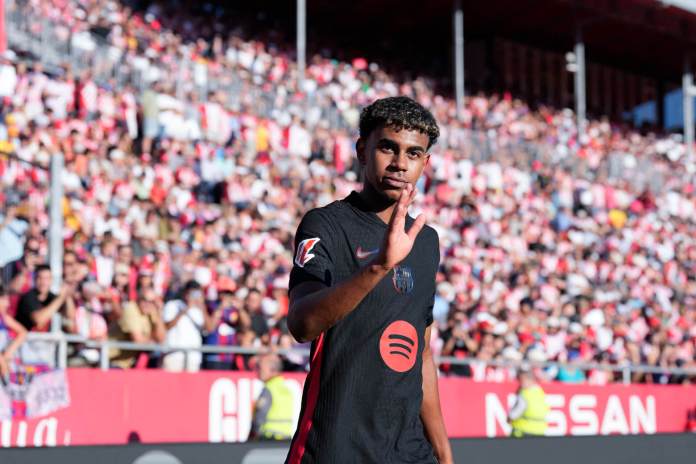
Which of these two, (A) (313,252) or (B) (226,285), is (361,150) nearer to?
(A) (313,252)

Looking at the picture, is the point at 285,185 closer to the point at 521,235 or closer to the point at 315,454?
the point at 521,235

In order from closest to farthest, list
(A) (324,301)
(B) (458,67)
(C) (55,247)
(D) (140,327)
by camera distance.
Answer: (A) (324,301) → (C) (55,247) → (D) (140,327) → (B) (458,67)

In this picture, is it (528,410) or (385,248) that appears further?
(528,410)

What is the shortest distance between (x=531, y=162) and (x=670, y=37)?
12472 mm

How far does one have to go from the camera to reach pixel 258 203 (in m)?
13.6

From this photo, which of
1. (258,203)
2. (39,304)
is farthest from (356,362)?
(258,203)

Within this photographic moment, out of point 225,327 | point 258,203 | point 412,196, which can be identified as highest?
point 258,203

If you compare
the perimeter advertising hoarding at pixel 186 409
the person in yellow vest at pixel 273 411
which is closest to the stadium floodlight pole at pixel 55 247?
the perimeter advertising hoarding at pixel 186 409

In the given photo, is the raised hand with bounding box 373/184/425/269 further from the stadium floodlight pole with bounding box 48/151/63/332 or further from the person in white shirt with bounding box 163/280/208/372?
the person in white shirt with bounding box 163/280/208/372

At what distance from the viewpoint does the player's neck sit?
3.14 meters

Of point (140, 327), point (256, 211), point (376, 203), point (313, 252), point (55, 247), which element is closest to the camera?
point (313, 252)

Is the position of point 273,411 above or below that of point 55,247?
below

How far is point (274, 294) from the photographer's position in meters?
11.0

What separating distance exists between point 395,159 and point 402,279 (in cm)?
34
